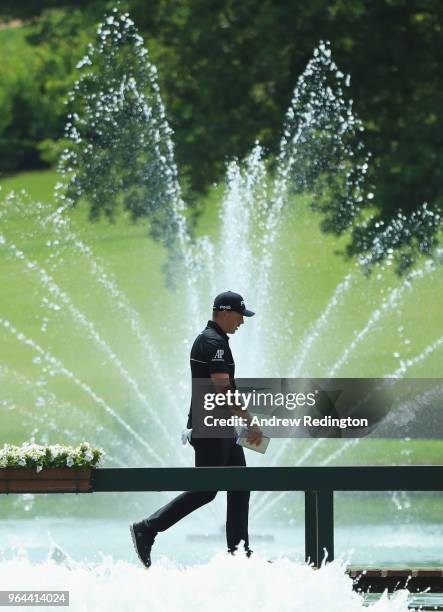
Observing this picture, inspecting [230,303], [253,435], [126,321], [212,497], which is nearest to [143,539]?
[212,497]

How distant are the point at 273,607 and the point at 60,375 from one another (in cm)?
2670

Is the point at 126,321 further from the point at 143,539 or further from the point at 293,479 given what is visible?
the point at 293,479

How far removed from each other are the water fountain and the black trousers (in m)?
7.69

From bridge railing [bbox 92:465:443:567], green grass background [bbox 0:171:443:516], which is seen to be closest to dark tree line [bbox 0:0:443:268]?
green grass background [bbox 0:171:443:516]

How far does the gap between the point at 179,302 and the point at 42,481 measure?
82.8 ft

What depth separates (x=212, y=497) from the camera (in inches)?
303

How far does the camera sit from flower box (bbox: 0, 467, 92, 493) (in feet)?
24.1

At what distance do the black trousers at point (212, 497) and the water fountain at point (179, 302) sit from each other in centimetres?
769

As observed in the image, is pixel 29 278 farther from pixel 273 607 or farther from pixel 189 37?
pixel 273 607

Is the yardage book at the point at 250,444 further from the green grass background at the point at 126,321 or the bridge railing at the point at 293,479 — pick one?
the green grass background at the point at 126,321

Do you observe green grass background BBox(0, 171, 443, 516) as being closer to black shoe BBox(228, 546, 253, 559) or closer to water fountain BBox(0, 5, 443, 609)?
water fountain BBox(0, 5, 443, 609)

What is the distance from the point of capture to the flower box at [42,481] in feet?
24.1

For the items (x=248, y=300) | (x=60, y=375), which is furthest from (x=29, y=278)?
(x=248, y=300)

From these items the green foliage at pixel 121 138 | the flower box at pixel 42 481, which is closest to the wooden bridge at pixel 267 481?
the flower box at pixel 42 481
